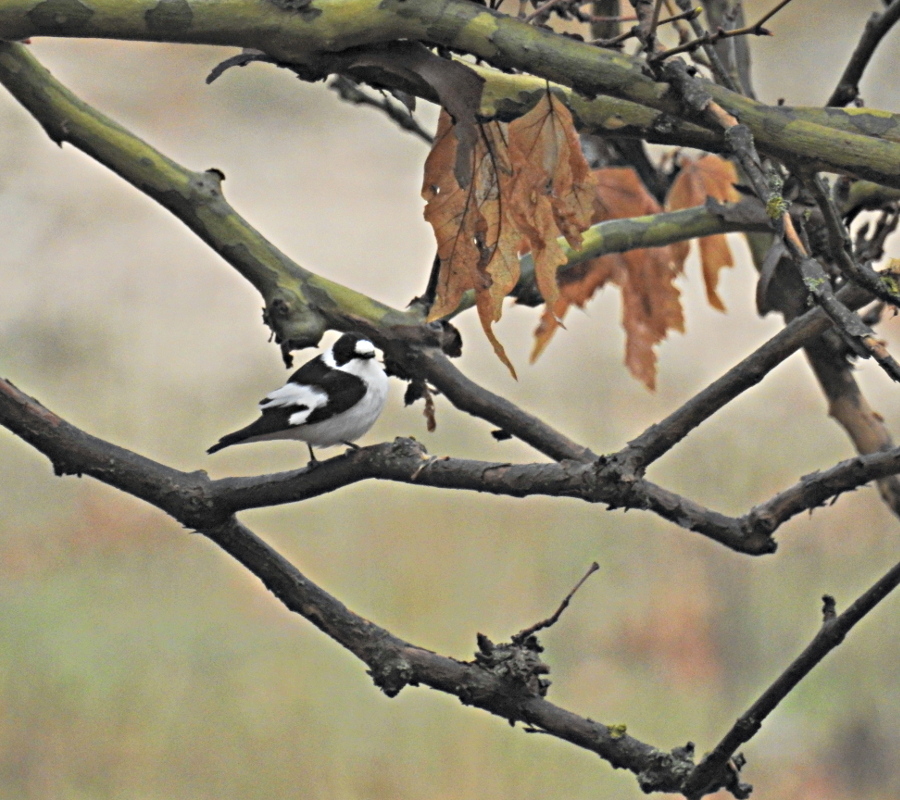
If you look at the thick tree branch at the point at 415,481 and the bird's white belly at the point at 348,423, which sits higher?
the bird's white belly at the point at 348,423

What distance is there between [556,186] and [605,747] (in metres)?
0.28

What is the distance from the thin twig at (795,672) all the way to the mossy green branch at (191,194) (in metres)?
0.26

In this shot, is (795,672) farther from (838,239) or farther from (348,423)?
(348,423)

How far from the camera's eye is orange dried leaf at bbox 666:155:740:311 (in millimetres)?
926

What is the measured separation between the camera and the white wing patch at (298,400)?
713 mm

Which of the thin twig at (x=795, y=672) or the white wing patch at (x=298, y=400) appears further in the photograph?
the white wing patch at (x=298, y=400)

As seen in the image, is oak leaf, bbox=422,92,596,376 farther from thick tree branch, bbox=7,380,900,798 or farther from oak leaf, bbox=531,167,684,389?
oak leaf, bbox=531,167,684,389

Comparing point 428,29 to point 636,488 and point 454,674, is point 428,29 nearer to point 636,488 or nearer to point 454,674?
point 636,488

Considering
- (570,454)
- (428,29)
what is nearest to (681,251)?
(570,454)

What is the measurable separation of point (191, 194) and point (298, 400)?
0.58 ft

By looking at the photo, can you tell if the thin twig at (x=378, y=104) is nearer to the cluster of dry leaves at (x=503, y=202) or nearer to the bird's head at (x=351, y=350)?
the bird's head at (x=351, y=350)

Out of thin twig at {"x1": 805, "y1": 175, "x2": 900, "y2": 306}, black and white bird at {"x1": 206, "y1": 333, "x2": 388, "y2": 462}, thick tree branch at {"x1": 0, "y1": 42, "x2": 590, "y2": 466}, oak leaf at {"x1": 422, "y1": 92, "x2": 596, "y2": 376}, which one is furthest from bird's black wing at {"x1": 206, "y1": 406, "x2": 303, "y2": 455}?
thin twig at {"x1": 805, "y1": 175, "x2": 900, "y2": 306}

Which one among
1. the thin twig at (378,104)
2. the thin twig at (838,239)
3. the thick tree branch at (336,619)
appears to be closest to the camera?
the thin twig at (838,239)

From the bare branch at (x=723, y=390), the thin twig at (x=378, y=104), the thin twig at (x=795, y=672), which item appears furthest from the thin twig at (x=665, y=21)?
the thin twig at (x=378, y=104)
